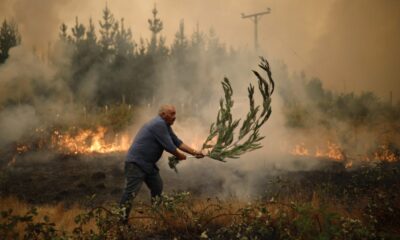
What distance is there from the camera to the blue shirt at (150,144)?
561 centimetres

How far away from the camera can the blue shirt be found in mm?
5615

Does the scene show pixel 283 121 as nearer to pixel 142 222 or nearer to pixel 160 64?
pixel 142 222

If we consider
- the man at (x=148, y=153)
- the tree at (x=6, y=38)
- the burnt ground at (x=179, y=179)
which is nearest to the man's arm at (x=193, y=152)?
the man at (x=148, y=153)

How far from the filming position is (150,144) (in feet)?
18.8

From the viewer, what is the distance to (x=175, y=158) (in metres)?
5.99

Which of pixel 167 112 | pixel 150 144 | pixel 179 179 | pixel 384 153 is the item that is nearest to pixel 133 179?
pixel 150 144

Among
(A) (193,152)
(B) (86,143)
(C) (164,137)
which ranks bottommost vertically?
(B) (86,143)

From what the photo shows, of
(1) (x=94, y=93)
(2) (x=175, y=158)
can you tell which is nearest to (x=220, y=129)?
(2) (x=175, y=158)

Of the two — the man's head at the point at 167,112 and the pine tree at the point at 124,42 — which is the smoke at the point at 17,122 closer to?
the man's head at the point at 167,112

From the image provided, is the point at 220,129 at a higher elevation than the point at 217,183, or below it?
higher

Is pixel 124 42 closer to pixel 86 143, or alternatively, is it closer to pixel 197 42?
pixel 197 42

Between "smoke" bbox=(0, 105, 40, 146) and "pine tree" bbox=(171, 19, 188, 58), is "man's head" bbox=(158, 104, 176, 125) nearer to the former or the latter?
"smoke" bbox=(0, 105, 40, 146)

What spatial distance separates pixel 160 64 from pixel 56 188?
73.3 feet

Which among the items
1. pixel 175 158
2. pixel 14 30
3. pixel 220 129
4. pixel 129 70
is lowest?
pixel 175 158
